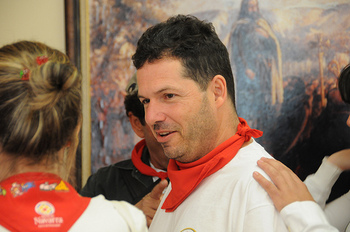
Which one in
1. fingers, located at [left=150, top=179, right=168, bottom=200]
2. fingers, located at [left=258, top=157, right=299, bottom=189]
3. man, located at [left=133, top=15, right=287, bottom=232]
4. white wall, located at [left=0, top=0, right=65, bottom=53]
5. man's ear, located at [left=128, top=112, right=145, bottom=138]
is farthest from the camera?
white wall, located at [left=0, top=0, right=65, bottom=53]

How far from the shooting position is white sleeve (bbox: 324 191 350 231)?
6.08 ft

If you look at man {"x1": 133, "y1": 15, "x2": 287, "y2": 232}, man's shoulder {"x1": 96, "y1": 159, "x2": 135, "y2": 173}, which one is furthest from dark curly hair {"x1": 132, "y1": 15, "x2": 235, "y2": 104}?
man's shoulder {"x1": 96, "y1": 159, "x2": 135, "y2": 173}

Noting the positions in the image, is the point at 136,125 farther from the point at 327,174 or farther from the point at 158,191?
the point at 327,174

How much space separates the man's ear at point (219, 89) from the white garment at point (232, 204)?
204mm

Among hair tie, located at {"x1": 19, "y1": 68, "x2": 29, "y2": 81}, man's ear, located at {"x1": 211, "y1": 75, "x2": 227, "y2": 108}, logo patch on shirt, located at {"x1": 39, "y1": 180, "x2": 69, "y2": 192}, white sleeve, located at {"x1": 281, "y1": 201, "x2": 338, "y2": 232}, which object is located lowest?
white sleeve, located at {"x1": 281, "y1": 201, "x2": 338, "y2": 232}

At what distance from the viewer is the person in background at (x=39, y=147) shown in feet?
2.91

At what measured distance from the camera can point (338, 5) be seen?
6.98 feet

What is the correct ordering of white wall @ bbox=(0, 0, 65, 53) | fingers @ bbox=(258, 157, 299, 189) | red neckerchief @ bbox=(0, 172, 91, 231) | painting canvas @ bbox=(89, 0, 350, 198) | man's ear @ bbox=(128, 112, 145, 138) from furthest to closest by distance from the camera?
white wall @ bbox=(0, 0, 65, 53) < man's ear @ bbox=(128, 112, 145, 138) < painting canvas @ bbox=(89, 0, 350, 198) < fingers @ bbox=(258, 157, 299, 189) < red neckerchief @ bbox=(0, 172, 91, 231)

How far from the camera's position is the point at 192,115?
1443mm

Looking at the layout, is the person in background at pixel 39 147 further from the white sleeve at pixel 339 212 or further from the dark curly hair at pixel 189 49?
the white sleeve at pixel 339 212

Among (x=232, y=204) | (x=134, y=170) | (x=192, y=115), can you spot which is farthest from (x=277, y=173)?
(x=134, y=170)

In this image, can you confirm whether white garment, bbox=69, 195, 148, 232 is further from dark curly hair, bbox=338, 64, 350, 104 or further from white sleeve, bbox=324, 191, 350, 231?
dark curly hair, bbox=338, 64, 350, 104

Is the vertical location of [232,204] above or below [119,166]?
above

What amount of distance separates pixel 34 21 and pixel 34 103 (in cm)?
178
